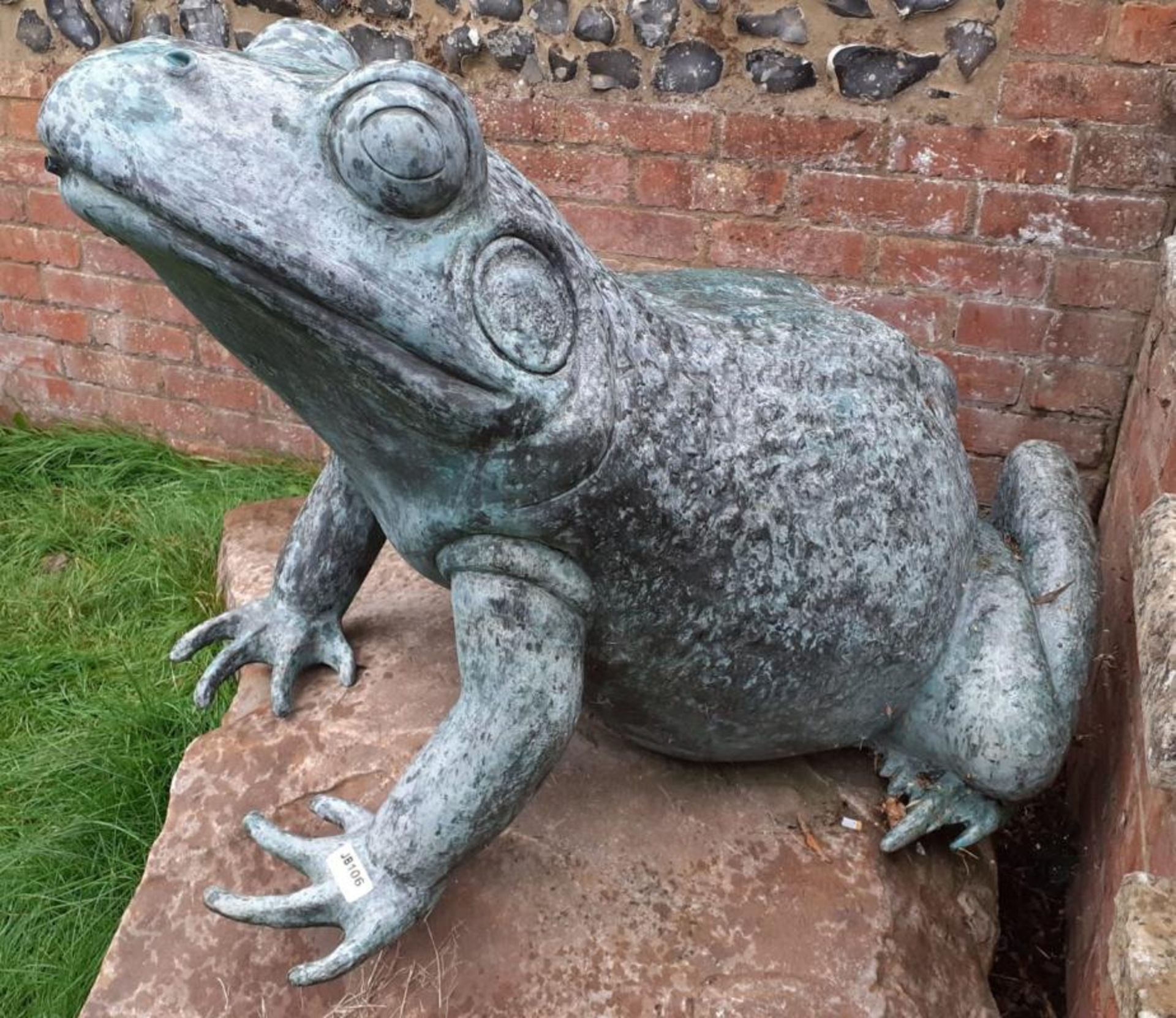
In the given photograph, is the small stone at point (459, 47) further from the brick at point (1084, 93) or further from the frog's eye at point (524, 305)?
the frog's eye at point (524, 305)

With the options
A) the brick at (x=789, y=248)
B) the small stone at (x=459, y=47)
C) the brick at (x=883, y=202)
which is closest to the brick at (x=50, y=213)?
the small stone at (x=459, y=47)

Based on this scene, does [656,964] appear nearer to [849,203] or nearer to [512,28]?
[849,203]

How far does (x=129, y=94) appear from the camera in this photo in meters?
1.05

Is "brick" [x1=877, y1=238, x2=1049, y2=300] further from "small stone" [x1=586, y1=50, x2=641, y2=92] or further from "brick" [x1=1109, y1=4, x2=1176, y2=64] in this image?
"small stone" [x1=586, y1=50, x2=641, y2=92]

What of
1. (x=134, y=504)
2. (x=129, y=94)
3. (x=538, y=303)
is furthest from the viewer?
(x=134, y=504)

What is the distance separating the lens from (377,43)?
9.12 feet

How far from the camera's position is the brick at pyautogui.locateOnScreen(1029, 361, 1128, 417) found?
8.21ft

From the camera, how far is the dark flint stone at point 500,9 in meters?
2.62

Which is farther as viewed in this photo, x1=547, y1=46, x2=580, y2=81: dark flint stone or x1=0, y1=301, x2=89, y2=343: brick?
x1=0, y1=301, x2=89, y2=343: brick

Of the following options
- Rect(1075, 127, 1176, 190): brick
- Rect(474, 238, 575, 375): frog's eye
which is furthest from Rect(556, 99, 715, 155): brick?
Rect(474, 238, 575, 375): frog's eye

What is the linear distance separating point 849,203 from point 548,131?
0.74 meters

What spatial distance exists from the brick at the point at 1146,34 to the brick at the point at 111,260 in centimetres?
258

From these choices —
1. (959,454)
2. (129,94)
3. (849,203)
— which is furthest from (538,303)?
(849,203)

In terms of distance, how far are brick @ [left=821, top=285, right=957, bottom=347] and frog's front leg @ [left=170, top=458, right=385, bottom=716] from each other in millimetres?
1337
